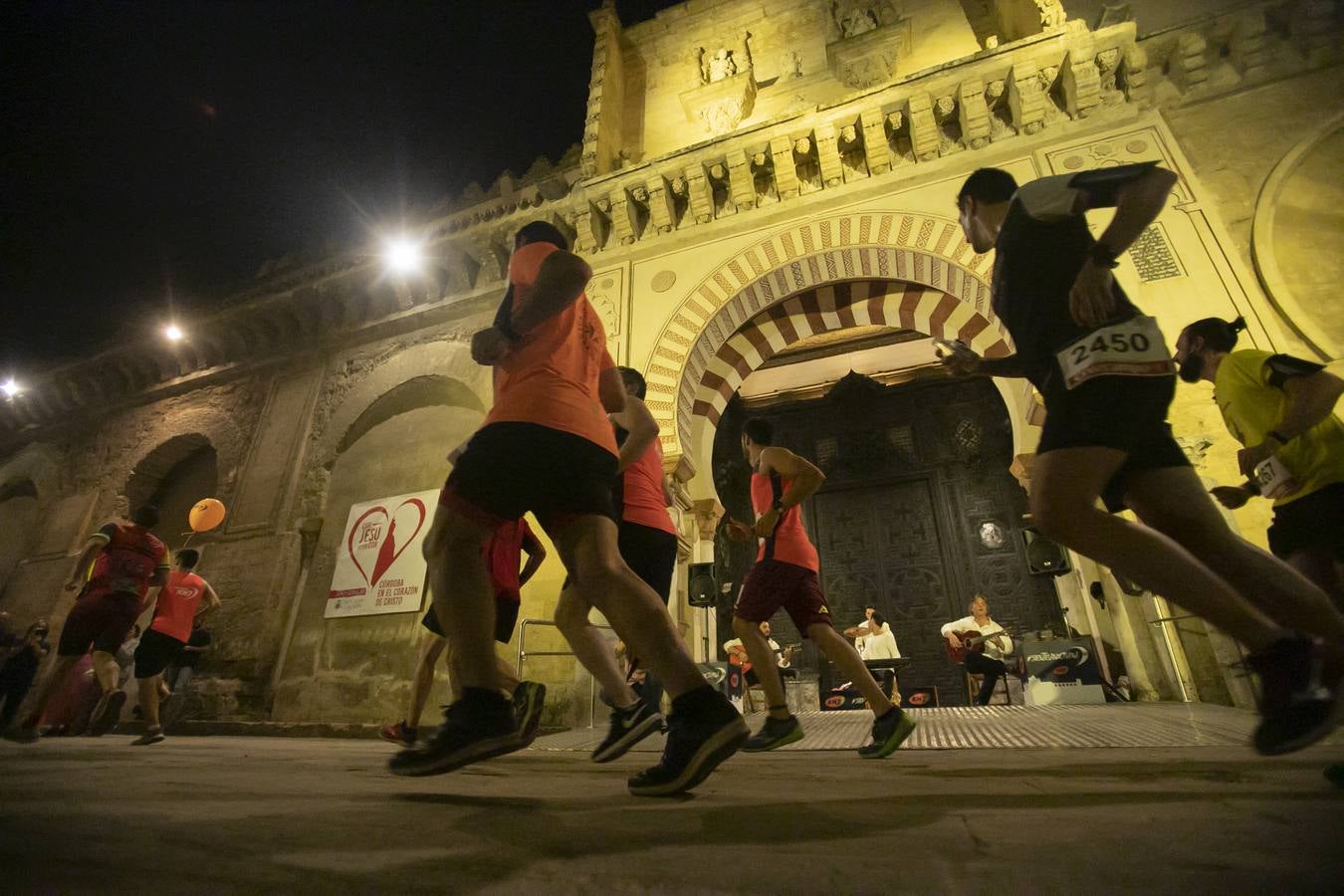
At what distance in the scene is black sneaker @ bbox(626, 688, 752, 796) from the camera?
1.34 meters

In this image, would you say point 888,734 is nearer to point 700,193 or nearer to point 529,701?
point 529,701

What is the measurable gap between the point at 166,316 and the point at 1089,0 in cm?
1439

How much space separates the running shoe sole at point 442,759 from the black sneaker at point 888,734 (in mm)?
1704

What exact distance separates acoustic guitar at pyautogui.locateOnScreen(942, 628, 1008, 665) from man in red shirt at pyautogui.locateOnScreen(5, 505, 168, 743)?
8068mm

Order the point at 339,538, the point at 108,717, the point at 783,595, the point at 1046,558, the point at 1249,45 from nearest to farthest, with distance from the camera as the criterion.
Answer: the point at 783,595 → the point at 1046,558 → the point at 1249,45 → the point at 108,717 → the point at 339,538

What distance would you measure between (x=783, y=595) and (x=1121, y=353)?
1.91 m

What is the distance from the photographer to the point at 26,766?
197 centimetres

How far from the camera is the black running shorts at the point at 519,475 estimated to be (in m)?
1.52

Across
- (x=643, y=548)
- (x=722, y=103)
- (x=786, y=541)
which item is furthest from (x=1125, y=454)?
(x=722, y=103)

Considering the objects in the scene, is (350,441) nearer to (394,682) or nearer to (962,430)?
(394,682)

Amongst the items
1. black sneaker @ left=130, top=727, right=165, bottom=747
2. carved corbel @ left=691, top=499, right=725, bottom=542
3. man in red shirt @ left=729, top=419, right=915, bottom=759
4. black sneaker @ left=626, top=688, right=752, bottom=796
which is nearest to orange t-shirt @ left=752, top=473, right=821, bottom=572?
man in red shirt @ left=729, top=419, right=915, bottom=759

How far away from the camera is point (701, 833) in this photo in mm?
976

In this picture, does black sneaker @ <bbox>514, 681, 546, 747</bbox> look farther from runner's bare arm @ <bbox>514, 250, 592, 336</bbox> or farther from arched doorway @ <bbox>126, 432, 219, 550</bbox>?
arched doorway @ <bbox>126, 432, 219, 550</bbox>

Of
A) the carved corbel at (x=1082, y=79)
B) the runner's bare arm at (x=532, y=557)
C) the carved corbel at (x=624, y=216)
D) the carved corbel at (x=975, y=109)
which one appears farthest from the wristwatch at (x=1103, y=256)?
the carved corbel at (x=624, y=216)
